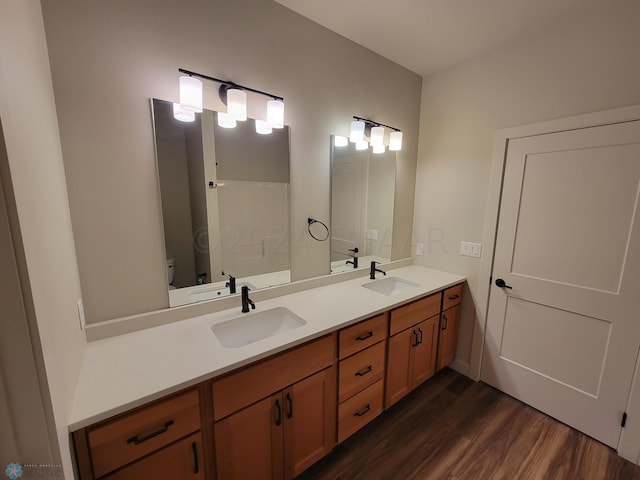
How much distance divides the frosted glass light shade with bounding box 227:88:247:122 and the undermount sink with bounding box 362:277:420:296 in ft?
4.78

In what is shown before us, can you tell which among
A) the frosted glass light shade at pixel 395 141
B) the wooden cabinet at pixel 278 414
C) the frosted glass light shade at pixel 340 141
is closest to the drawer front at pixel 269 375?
the wooden cabinet at pixel 278 414

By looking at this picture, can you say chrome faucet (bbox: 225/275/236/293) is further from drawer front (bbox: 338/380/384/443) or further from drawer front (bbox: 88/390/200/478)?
drawer front (bbox: 338/380/384/443)

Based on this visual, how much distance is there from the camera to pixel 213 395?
104 cm

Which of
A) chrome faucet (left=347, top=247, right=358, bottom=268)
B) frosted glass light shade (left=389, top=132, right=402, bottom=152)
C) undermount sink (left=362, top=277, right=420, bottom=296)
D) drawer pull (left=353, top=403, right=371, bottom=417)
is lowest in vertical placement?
drawer pull (left=353, top=403, right=371, bottom=417)

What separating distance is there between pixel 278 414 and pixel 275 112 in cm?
159

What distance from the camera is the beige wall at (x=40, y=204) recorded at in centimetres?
61

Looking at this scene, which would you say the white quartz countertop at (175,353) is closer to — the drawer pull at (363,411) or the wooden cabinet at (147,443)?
A: the wooden cabinet at (147,443)

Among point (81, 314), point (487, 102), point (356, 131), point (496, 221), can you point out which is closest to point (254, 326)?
point (81, 314)

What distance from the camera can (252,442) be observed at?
46.1 inches

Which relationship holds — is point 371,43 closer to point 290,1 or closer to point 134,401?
point 290,1

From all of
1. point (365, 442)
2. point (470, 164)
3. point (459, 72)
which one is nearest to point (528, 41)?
point (459, 72)

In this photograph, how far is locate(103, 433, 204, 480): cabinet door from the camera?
91cm

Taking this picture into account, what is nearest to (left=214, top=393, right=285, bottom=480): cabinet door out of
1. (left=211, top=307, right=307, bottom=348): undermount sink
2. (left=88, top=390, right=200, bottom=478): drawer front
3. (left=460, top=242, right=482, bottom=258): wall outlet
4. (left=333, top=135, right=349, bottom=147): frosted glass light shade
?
(left=88, top=390, right=200, bottom=478): drawer front

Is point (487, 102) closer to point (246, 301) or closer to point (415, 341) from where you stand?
point (415, 341)
